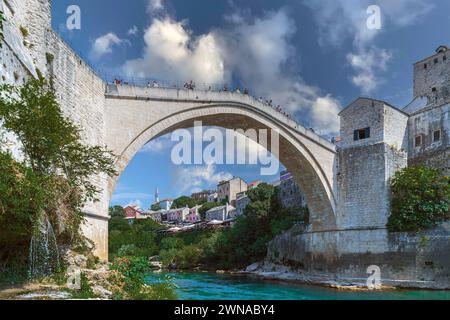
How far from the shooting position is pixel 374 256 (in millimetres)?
16781

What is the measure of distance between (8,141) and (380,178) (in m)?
14.5

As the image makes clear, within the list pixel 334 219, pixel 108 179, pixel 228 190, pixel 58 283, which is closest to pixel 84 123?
pixel 108 179

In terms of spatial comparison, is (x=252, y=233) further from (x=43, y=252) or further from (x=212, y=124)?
(x=43, y=252)

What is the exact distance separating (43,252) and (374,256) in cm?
1340

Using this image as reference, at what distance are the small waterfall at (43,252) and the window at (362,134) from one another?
1423 centimetres

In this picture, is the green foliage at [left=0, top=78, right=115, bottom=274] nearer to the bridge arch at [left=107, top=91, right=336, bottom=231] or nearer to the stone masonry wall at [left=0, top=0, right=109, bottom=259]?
the stone masonry wall at [left=0, top=0, right=109, bottom=259]

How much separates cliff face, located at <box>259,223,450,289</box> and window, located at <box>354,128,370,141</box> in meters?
4.06

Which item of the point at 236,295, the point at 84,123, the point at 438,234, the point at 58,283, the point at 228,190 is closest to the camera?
the point at 58,283

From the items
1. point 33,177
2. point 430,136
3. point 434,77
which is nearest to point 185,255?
point 430,136

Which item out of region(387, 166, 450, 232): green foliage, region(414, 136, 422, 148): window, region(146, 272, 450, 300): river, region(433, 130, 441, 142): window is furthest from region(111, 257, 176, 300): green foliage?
region(433, 130, 441, 142): window

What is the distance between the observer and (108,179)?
1151 centimetres

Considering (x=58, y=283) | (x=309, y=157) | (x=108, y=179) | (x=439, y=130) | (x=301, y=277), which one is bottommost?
(x=301, y=277)

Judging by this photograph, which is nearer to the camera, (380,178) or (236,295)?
(236,295)
